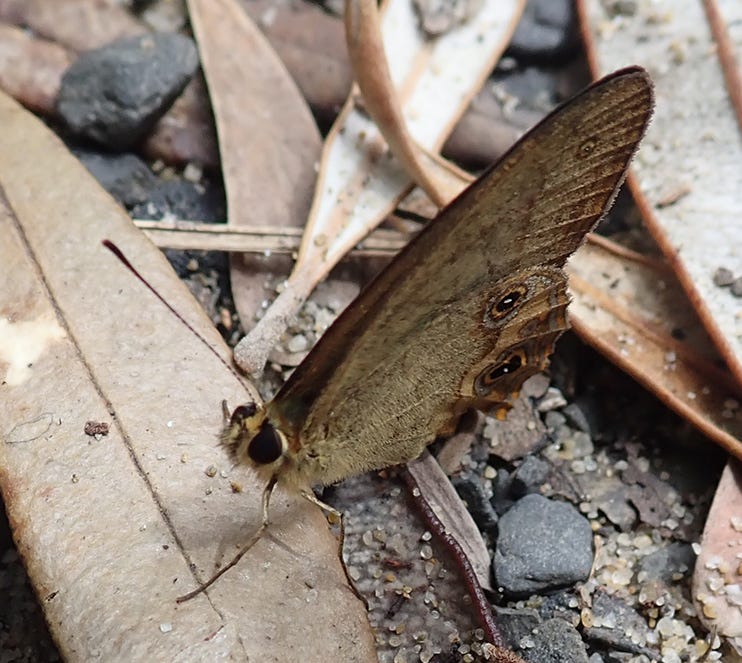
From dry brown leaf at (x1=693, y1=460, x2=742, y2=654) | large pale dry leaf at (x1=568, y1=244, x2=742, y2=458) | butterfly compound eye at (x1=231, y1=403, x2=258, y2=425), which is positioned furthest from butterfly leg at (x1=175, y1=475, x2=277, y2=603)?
dry brown leaf at (x1=693, y1=460, x2=742, y2=654)

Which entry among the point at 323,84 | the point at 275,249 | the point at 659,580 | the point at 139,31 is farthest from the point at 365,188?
the point at 659,580

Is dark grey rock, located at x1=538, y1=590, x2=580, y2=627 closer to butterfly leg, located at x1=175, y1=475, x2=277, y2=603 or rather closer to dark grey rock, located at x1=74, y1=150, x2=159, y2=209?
butterfly leg, located at x1=175, y1=475, x2=277, y2=603

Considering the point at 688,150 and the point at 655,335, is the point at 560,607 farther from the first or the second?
the point at 688,150

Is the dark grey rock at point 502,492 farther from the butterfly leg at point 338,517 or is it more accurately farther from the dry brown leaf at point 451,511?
the butterfly leg at point 338,517

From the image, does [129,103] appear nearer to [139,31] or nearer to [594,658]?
[139,31]

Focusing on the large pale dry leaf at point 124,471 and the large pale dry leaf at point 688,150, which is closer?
the large pale dry leaf at point 124,471

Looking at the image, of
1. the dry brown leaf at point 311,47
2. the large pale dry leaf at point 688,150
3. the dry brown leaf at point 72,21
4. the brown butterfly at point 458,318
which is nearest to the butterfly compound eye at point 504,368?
the brown butterfly at point 458,318
